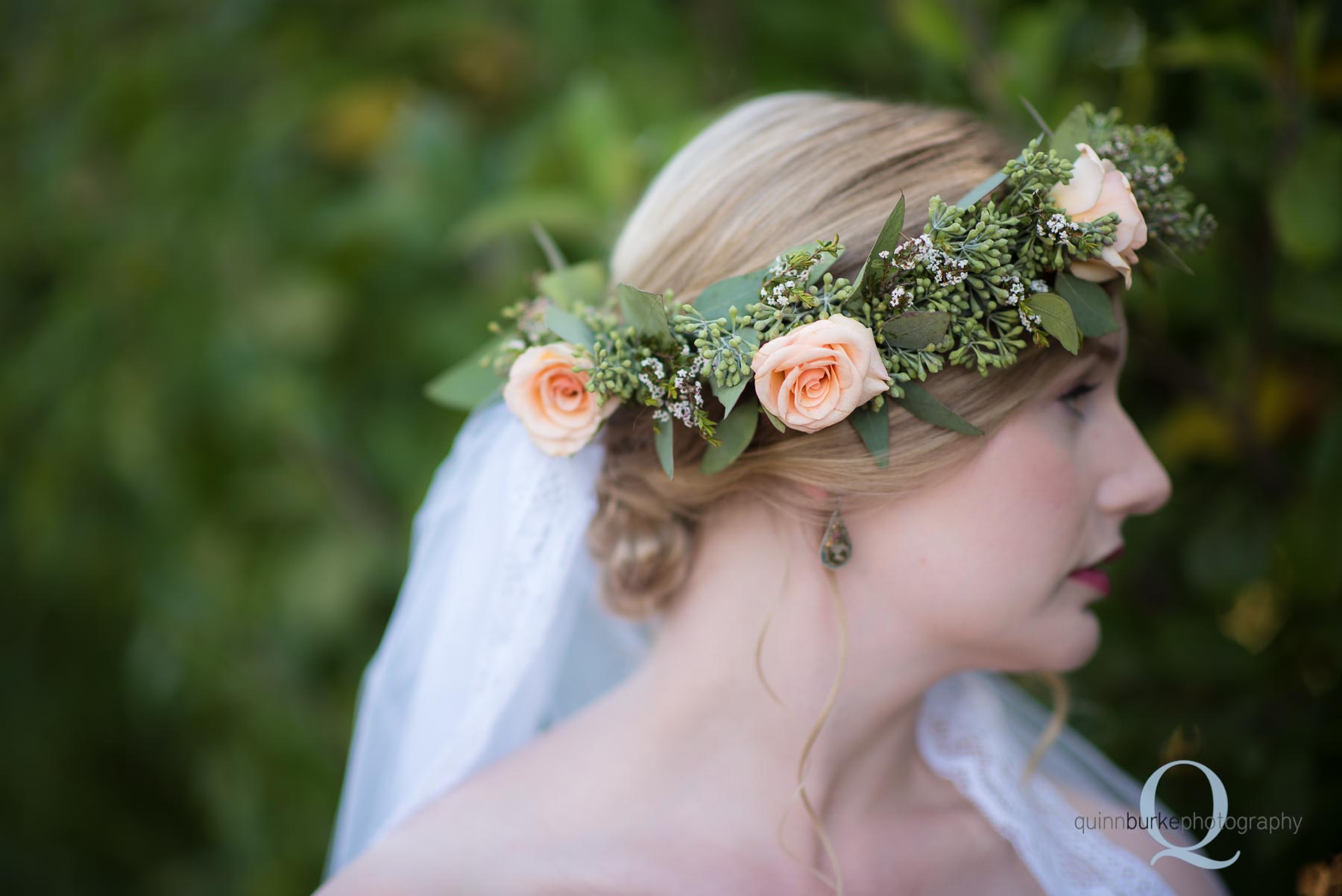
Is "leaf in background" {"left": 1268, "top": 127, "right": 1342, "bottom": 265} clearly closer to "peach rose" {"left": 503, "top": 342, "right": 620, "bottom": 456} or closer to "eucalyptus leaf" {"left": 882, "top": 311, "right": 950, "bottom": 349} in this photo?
"eucalyptus leaf" {"left": 882, "top": 311, "right": 950, "bottom": 349}

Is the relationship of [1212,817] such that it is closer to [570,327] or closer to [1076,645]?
[1076,645]

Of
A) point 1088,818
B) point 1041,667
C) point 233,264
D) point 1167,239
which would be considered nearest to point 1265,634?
point 1088,818

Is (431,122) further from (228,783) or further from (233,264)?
(228,783)

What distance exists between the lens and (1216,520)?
6.00ft

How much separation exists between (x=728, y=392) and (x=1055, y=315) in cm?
42

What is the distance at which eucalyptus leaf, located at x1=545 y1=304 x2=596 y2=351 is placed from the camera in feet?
4.26

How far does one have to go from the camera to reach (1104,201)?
1.25 m

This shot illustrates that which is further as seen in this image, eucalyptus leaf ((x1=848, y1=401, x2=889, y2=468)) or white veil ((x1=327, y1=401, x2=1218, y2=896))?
white veil ((x1=327, y1=401, x2=1218, y2=896))

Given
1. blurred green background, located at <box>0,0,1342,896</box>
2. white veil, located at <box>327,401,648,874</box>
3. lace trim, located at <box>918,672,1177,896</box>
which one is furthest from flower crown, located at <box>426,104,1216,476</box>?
lace trim, located at <box>918,672,1177,896</box>

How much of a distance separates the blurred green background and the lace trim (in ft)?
0.85

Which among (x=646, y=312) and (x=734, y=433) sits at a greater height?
(x=646, y=312)

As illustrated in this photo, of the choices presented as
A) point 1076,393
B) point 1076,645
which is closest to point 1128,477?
point 1076,393

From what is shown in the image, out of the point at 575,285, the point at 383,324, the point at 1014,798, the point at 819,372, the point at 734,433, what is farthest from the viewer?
the point at 383,324

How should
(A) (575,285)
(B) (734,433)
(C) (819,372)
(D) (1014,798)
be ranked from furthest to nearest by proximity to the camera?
1. (D) (1014,798)
2. (A) (575,285)
3. (B) (734,433)
4. (C) (819,372)
